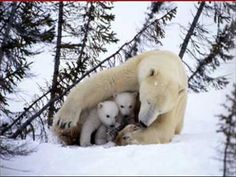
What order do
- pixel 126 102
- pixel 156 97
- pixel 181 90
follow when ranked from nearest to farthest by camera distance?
pixel 156 97 → pixel 181 90 → pixel 126 102

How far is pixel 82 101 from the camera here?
21.7ft

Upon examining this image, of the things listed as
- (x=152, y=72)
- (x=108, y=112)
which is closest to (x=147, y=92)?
(x=152, y=72)

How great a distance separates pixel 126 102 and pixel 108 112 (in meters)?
0.27

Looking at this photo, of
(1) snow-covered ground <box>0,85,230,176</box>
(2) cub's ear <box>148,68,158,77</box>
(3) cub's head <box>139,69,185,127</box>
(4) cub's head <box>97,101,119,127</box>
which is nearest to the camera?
(1) snow-covered ground <box>0,85,230,176</box>

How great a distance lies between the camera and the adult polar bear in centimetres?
607

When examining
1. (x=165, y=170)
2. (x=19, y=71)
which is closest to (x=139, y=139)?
(x=165, y=170)

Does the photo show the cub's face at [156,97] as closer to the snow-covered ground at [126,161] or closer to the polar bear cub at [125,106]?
the polar bear cub at [125,106]

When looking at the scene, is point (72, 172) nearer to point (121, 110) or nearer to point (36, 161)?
point (36, 161)

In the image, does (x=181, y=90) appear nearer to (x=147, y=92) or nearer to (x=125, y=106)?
(x=147, y=92)

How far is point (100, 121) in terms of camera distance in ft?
22.3

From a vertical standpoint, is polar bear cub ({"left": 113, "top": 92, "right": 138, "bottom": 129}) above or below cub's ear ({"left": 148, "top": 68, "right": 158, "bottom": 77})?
below

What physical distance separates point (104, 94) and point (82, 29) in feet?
20.7

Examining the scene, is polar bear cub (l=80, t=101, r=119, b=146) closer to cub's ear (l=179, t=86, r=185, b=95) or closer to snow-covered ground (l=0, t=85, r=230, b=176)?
cub's ear (l=179, t=86, r=185, b=95)

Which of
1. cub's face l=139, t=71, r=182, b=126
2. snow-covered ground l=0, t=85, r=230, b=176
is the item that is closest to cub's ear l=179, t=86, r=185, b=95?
cub's face l=139, t=71, r=182, b=126
